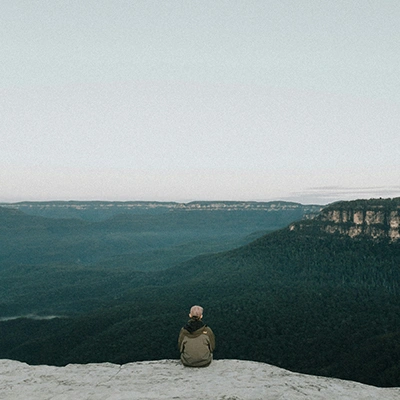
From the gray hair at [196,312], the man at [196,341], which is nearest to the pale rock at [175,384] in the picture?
the man at [196,341]

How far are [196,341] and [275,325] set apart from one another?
112864mm

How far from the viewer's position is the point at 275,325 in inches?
4875

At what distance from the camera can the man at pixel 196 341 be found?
19.1 meters

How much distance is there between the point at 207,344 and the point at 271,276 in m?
183

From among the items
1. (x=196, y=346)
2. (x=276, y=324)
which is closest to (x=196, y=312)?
(x=196, y=346)

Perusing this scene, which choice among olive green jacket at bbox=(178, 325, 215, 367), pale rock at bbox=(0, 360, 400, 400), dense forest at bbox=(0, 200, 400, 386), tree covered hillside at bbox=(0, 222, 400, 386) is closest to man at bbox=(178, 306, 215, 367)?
olive green jacket at bbox=(178, 325, 215, 367)

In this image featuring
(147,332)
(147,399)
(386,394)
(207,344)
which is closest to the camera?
(147,399)

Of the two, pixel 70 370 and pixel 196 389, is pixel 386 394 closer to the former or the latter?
pixel 196 389

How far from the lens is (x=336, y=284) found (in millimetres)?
176625

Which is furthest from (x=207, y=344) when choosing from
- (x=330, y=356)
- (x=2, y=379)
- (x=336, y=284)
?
(x=336, y=284)

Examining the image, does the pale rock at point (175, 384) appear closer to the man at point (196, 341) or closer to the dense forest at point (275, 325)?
the man at point (196, 341)

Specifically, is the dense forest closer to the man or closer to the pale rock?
the pale rock

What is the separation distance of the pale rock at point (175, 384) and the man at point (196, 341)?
1.77 ft

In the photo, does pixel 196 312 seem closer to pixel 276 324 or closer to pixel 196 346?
pixel 196 346
